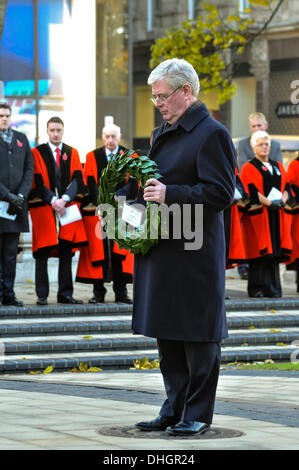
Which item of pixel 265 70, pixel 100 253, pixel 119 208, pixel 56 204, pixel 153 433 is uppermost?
pixel 265 70

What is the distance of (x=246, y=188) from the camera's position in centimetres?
1472

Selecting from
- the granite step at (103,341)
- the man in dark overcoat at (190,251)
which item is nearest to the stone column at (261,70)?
the granite step at (103,341)

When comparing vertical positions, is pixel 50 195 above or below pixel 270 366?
above

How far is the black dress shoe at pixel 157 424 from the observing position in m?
6.40

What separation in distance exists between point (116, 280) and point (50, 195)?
1233mm

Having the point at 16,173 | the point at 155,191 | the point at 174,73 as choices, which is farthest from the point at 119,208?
the point at 16,173

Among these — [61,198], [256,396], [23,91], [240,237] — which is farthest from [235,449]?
[23,91]

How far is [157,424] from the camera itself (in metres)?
6.43

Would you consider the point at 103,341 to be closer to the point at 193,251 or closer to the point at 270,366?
the point at 270,366

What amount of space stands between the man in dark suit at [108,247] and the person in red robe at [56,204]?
203 mm

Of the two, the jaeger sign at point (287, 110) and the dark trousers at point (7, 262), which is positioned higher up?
the jaeger sign at point (287, 110)

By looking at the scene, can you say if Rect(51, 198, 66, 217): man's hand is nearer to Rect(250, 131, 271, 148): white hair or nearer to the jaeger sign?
Rect(250, 131, 271, 148): white hair

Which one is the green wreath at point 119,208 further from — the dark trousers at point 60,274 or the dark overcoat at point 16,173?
the dark trousers at point 60,274

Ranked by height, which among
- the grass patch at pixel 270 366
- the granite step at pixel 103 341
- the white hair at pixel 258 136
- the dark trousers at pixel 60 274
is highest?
the white hair at pixel 258 136
